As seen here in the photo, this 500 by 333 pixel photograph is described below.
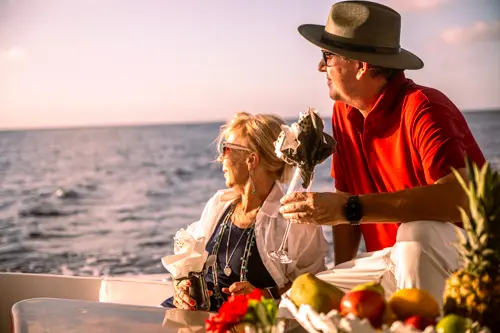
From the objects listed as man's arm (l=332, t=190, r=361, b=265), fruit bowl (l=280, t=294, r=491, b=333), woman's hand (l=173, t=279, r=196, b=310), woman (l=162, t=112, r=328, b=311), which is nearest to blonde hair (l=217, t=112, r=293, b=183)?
woman (l=162, t=112, r=328, b=311)

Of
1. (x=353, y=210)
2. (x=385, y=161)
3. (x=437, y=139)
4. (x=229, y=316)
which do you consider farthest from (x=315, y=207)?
(x=229, y=316)

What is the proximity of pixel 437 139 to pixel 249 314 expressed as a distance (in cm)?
106

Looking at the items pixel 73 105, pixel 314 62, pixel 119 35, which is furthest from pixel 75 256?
pixel 314 62

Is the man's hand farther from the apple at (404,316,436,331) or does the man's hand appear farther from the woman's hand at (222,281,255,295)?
the apple at (404,316,436,331)

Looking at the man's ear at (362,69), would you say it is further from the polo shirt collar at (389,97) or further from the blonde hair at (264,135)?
the blonde hair at (264,135)

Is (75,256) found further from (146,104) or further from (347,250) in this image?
(347,250)

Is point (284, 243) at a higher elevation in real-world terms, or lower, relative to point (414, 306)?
lower

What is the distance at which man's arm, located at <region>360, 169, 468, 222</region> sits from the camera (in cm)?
236

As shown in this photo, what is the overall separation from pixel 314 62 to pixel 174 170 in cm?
597

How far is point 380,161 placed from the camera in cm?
281

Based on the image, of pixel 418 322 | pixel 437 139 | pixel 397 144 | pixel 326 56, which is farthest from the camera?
pixel 326 56

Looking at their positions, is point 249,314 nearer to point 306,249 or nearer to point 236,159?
point 306,249

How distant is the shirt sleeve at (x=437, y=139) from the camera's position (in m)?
2.45

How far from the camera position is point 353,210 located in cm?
237
